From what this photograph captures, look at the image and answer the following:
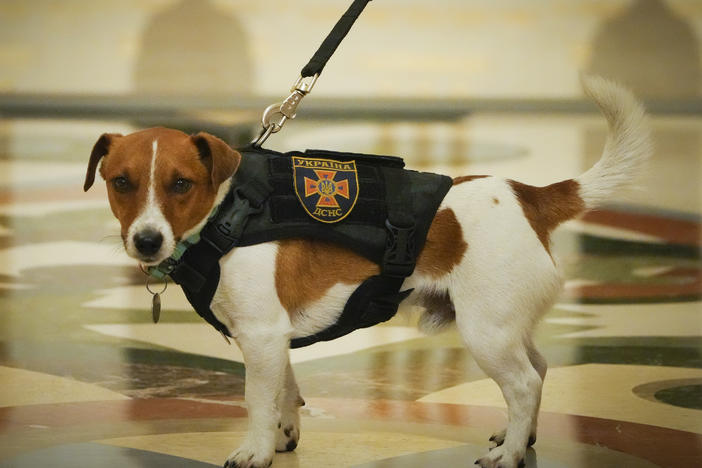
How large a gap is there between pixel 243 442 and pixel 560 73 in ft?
38.8

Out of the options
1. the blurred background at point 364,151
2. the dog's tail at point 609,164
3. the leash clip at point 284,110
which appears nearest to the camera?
the dog's tail at point 609,164

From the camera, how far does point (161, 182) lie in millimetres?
2889

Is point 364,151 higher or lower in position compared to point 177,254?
lower

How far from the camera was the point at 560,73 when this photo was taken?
14227 millimetres

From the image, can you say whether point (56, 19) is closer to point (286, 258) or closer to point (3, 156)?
point (3, 156)

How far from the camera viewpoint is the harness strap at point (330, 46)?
3.53 m

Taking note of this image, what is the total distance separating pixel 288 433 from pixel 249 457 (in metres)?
0.26

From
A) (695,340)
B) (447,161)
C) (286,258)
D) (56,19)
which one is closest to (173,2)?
(56,19)

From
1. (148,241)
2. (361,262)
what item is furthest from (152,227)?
(361,262)

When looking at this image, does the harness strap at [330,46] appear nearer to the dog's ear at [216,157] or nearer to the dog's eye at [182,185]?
the dog's ear at [216,157]

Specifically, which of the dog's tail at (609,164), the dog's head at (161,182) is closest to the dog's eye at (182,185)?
the dog's head at (161,182)

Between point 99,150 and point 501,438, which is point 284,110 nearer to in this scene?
point 99,150

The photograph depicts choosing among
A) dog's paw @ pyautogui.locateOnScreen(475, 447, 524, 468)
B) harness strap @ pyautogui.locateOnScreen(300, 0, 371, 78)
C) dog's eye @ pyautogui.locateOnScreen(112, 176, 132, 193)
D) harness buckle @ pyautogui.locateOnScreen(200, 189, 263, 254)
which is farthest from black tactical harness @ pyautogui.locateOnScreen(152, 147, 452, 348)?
dog's paw @ pyautogui.locateOnScreen(475, 447, 524, 468)

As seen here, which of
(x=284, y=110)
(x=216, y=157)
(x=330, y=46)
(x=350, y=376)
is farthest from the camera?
(x=350, y=376)
